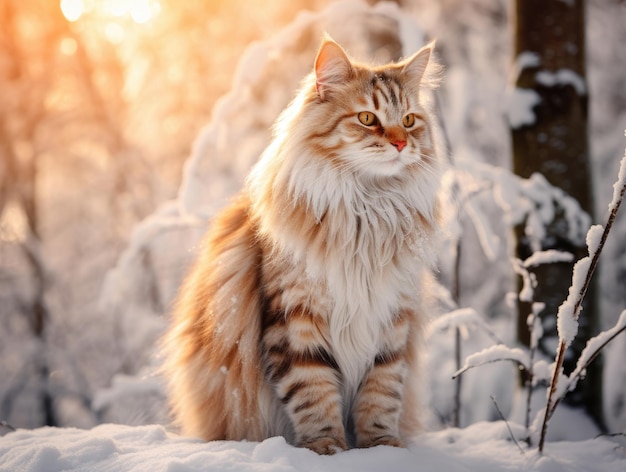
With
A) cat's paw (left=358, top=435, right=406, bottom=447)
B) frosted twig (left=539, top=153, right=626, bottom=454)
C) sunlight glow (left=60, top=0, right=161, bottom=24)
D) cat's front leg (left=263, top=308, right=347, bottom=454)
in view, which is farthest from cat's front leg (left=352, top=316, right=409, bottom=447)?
sunlight glow (left=60, top=0, right=161, bottom=24)

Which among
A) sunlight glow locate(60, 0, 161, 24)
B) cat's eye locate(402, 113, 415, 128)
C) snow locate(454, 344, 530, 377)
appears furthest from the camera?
sunlight glow locate(60, 0, 161, 24)

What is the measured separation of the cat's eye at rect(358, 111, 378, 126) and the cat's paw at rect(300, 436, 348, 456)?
3.68ft

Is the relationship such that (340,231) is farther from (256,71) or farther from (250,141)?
(250,141)

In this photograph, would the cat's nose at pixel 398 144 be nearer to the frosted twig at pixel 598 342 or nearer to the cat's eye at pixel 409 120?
the cat's eye at pixel 409 120

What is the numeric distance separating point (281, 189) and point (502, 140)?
494 centimetres

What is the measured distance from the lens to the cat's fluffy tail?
1971 mm

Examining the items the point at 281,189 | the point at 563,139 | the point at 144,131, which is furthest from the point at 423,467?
the point at 144,131

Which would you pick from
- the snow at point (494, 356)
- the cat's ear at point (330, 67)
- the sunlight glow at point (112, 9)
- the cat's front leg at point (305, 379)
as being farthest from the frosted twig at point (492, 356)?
the sunlight glow at point (112, 9)

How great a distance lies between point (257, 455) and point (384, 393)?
57cm

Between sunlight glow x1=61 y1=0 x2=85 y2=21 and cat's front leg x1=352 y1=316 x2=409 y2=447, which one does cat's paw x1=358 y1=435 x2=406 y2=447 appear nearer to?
cat's front leg x1=352 y1=316 x2=409 y2=447

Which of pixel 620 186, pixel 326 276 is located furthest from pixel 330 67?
pixel 620 186

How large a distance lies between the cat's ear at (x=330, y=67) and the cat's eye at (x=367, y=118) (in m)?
0.16

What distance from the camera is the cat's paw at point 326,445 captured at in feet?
5.74

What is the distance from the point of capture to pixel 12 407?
5.96 meters
